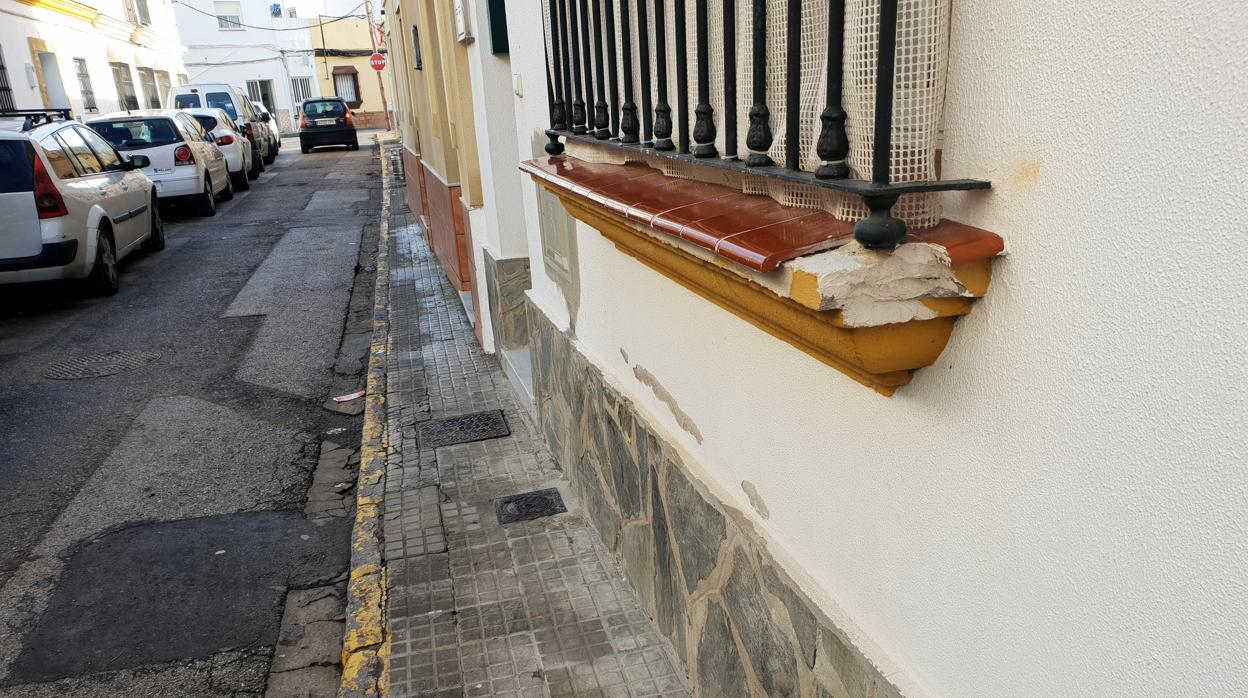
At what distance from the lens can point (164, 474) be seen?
5059 mm

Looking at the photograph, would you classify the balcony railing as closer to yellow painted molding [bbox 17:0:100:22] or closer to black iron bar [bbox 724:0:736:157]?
black iron bar [bbox 724:0:736:157]

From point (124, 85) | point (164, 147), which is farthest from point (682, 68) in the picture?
point (124, 85)

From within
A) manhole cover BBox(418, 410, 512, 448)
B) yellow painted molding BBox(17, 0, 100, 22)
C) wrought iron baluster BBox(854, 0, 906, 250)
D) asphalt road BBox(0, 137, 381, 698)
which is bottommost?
asphalt road BBox(0, 137, 381, 698)

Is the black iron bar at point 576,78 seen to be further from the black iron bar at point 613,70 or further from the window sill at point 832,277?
the window sill at point 832,277

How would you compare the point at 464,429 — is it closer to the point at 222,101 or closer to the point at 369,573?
the point at 369,573

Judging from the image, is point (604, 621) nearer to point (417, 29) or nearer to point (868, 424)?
point (868, 424)

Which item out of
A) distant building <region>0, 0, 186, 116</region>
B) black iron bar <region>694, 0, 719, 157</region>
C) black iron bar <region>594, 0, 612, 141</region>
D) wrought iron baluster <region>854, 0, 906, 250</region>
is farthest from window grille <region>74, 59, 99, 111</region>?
wrought iron baluster <region>854, 0, 906, 250</region>

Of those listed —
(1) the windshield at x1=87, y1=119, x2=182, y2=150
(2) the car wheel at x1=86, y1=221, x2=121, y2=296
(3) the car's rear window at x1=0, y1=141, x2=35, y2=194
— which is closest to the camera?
(3) the car's rear window at x1=0, y1=141, x2=35, y2=194

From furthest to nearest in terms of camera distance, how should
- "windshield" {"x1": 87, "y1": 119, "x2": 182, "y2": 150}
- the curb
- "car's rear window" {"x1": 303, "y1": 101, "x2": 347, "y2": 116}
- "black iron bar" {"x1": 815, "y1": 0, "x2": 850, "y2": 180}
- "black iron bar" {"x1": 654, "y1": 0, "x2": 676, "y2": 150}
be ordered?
"car's rear window" {"x1": 303, "y1": 101, "x2": 347, "y2": 116}, "windshield" {"x1": 87, "y1": 119, "x2": 182, "y2": 150}, the curb, "black iron bar" {"x1": 654, "y1": 0, "x2": 676, "y2": 150}, "black iron bar" {"x1": 815, "y1": 0, "x2": 850, "y2": 180}

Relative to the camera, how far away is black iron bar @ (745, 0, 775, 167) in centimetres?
165

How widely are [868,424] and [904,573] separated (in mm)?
280

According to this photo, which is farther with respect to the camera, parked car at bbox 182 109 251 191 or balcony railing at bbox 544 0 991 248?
parked car at bbox 182 109 251 191

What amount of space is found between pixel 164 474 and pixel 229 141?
47.8 feet

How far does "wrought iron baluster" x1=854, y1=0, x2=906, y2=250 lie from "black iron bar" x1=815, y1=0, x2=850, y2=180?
0.09 metres
